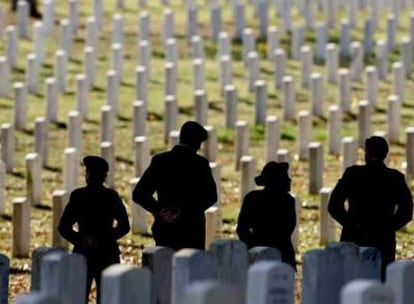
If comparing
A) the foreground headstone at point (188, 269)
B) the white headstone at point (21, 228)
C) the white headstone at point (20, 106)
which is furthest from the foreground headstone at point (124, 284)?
the white headstone at point (20, 106)

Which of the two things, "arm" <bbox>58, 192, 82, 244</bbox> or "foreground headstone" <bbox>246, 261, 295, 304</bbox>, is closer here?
"foreground headstone" <bbox>246, 261, 295, 304</bbox>

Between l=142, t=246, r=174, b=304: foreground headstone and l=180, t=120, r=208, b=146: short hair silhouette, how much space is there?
5.59 feet

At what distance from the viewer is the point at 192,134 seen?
46.3ft

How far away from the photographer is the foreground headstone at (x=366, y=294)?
10438 millimetres

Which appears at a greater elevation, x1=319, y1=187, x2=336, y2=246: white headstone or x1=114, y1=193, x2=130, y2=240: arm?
x1=319, y1=187, x2=336, y2=246: white headstone

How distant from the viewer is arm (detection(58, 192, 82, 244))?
14.0 meters

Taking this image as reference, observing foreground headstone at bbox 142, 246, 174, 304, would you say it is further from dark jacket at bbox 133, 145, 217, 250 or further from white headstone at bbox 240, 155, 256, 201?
white headstone at bbox 240, 155, 256, 201

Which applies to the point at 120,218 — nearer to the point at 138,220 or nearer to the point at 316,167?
the point at 138,220

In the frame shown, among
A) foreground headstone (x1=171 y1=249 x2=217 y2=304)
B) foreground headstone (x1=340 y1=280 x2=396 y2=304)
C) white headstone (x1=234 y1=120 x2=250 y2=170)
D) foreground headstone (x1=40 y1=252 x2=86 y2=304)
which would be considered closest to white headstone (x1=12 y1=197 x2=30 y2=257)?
white headstone (x1=234 y1=120 x2=250 y2=170)

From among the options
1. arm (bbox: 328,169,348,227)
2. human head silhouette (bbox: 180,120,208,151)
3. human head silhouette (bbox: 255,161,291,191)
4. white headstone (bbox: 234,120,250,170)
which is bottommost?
arm (bbox: 328,169,348,227)

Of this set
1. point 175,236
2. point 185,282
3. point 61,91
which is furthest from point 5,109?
point 185,282

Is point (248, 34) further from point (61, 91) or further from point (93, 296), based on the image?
point (93, 296)

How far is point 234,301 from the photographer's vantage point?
10.6 metres

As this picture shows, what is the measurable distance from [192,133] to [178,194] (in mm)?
465
